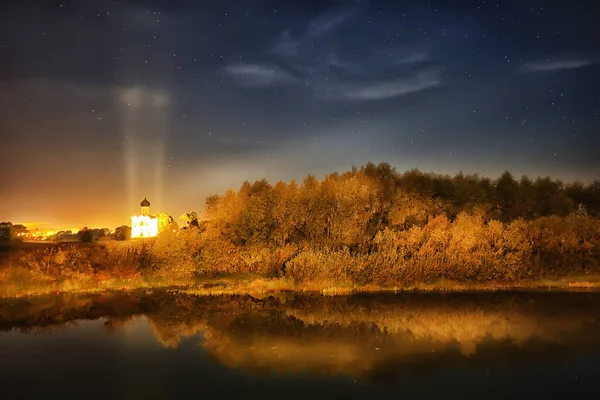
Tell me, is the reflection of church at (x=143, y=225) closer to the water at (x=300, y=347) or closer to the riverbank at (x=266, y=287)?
the riverbank at (x=266, y=287)

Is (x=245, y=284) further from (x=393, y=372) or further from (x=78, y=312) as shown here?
(x=393, y=372)

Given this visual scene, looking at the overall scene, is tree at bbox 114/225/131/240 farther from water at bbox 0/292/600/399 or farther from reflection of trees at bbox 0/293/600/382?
reflection of trees at bbox 0/293/600/382

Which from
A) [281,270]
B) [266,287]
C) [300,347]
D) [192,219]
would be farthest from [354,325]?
[192,219]

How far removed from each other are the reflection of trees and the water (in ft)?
0.23

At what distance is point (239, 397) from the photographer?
16.4 metres

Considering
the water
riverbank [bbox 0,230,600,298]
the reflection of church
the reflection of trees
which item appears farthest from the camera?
the reflection of church

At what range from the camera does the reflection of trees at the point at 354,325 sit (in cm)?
2031

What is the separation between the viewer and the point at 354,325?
1026 inches

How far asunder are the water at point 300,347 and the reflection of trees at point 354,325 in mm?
70

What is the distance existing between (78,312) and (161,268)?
1005cm

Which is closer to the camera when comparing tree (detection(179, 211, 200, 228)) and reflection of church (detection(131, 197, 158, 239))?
tree (detection(179, 211, 200, 228))

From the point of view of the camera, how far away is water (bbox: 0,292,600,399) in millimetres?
17359

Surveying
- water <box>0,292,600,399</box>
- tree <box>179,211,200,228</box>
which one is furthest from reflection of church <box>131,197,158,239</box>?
water <box>0,292,600,399</box>

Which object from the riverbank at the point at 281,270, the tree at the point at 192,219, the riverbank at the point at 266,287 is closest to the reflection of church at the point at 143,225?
the tree at the point at 192,219
